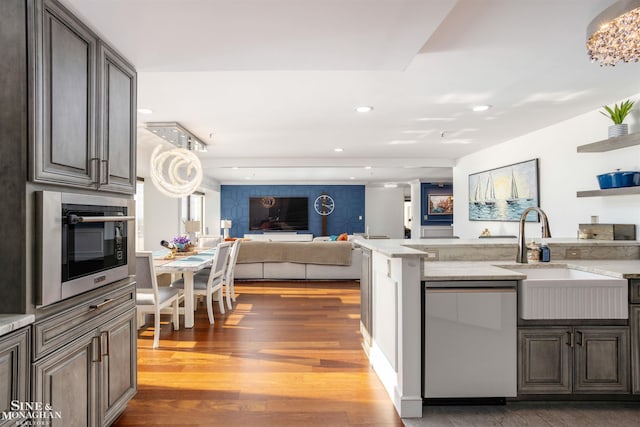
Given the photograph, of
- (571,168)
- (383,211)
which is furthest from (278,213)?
(571,168)

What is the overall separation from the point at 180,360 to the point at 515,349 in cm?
247

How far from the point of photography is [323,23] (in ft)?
6.12

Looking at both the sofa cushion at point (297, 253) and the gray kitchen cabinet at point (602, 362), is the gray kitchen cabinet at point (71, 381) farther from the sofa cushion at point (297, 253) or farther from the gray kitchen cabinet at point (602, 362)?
the sofa cushion at point (297, 253)

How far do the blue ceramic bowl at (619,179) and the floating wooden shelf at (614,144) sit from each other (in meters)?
0.25

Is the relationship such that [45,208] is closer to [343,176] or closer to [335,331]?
[335,331]

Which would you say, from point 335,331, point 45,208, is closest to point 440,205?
point 335,331

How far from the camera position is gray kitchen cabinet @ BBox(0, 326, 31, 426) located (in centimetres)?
130

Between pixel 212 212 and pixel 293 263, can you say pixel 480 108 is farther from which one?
pixel 212 212

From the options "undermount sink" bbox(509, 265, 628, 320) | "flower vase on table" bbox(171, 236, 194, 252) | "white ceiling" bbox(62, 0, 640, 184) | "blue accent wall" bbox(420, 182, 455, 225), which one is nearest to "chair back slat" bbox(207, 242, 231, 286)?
"flower vase on table" bbox(171, 236, 194, 252)

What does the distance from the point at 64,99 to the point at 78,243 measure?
62 centimetres

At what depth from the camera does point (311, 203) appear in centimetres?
1246

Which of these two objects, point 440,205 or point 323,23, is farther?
point 440,205

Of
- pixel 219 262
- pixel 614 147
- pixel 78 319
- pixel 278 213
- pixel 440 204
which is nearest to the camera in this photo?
pixel 78 319

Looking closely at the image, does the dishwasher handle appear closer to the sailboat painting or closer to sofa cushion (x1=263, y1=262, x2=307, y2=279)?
the sailboat painting
